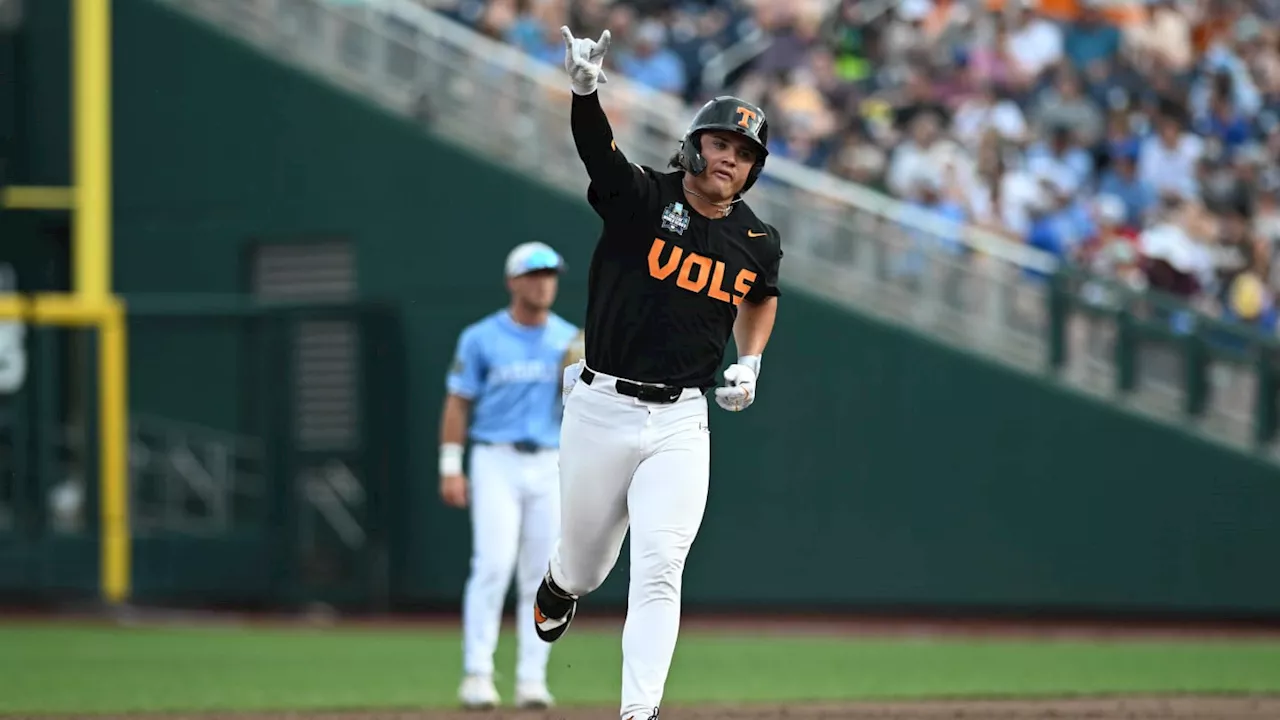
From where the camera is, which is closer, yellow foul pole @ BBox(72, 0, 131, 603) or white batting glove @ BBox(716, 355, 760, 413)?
white batting glove @ BBox(716, 355, 760, 413)

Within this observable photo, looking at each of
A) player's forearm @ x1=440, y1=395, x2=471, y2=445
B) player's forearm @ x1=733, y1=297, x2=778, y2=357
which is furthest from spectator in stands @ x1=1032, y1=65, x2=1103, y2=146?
player's forearm @ x1=733, y1=297, x2=778, y2=357

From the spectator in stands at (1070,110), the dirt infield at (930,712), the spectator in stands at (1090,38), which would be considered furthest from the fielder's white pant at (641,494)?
the spectator in stands at (1090,38)

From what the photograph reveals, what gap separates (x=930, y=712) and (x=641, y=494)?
265 centimetres

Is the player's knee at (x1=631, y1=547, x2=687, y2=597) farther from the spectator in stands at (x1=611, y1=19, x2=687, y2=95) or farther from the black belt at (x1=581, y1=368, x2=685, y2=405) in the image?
the spectator in stands at (x1=611, y1=19, x2=687, y2=95)

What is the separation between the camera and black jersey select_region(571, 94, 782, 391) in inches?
255

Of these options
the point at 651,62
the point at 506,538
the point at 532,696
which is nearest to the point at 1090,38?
the point at 651,62

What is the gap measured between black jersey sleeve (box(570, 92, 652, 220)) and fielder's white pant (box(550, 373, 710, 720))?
607 mm

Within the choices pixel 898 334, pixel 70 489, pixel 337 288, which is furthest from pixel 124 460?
pixel 898 334

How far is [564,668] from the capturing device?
451 inches

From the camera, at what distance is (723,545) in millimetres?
15320

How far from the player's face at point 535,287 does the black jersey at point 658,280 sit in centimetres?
261

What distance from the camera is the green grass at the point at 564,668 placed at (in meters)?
9.66

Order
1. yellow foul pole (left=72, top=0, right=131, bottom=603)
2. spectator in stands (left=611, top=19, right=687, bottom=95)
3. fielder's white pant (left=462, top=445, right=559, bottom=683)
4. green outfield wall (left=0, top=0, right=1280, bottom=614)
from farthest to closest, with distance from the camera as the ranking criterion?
spectator in stands (left=611, top=19, right=687, bottom=95), yellow foul pole (left=72, top=0, right=131, bottom=603), green outfield wall (left=0, top=0, right=1280, bottom=614), fielder's white pant (left=462, top=445, right=559, bottom=683)

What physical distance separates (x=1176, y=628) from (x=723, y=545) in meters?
3.56
